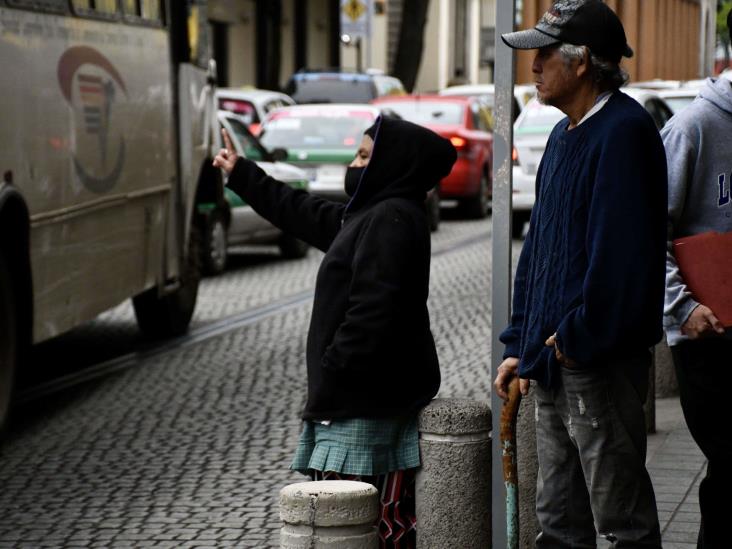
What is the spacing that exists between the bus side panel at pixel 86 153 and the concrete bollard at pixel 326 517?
431cm

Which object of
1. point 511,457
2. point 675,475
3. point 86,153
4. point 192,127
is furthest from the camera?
point 192,127

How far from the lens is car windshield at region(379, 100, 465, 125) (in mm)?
23891

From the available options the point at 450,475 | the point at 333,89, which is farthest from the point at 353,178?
the point at 333,89

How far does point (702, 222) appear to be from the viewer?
458 centimetres

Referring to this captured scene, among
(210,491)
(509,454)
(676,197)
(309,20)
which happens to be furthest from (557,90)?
(309,20)

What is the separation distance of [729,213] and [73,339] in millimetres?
8591

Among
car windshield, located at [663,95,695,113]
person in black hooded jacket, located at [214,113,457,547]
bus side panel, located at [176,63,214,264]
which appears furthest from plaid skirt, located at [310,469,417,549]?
car windshield, located at [663,95,695,113]

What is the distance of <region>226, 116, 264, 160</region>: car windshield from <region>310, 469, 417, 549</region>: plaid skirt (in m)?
12.6

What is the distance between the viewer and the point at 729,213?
180 inches

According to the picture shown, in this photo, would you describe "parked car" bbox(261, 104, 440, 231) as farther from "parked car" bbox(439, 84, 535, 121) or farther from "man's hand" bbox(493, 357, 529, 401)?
"man's hand" bbox(493, 357, 529, 401)

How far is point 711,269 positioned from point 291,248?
14225 mm

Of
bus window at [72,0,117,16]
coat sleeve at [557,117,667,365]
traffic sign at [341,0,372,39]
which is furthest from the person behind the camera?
traffic sign at [341,0,372,39]

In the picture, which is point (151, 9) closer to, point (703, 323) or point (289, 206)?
point (289, 206)

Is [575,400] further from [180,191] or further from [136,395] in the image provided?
[180,191]
